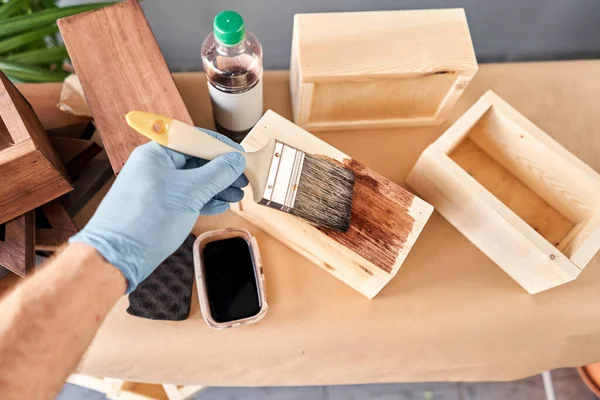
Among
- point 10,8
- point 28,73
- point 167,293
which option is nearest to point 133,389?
point 167,293

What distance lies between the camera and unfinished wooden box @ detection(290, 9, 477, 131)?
70cm

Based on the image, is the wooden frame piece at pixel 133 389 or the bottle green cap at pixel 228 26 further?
the wooden frame piece at pixel 133 389

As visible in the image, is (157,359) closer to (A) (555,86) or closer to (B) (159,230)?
(B) (159,230)

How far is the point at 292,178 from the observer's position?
1.99 feet

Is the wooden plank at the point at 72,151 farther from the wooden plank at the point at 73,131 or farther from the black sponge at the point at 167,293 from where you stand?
the black sponge at the point at 167,293

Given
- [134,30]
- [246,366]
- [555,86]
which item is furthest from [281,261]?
[555,86]

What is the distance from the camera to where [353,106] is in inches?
30.9

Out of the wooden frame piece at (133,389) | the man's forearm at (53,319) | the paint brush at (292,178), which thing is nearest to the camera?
the man's forearm at (53,319)

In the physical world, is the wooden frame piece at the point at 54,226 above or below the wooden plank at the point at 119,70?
below

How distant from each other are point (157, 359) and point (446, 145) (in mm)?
557

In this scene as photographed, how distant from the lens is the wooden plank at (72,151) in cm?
71

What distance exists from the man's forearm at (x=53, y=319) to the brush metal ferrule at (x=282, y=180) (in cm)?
21

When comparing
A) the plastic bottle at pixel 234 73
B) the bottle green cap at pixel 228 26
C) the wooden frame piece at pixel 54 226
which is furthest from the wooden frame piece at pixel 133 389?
the bottle green cap at pixel 228 26

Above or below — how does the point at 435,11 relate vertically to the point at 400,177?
above
